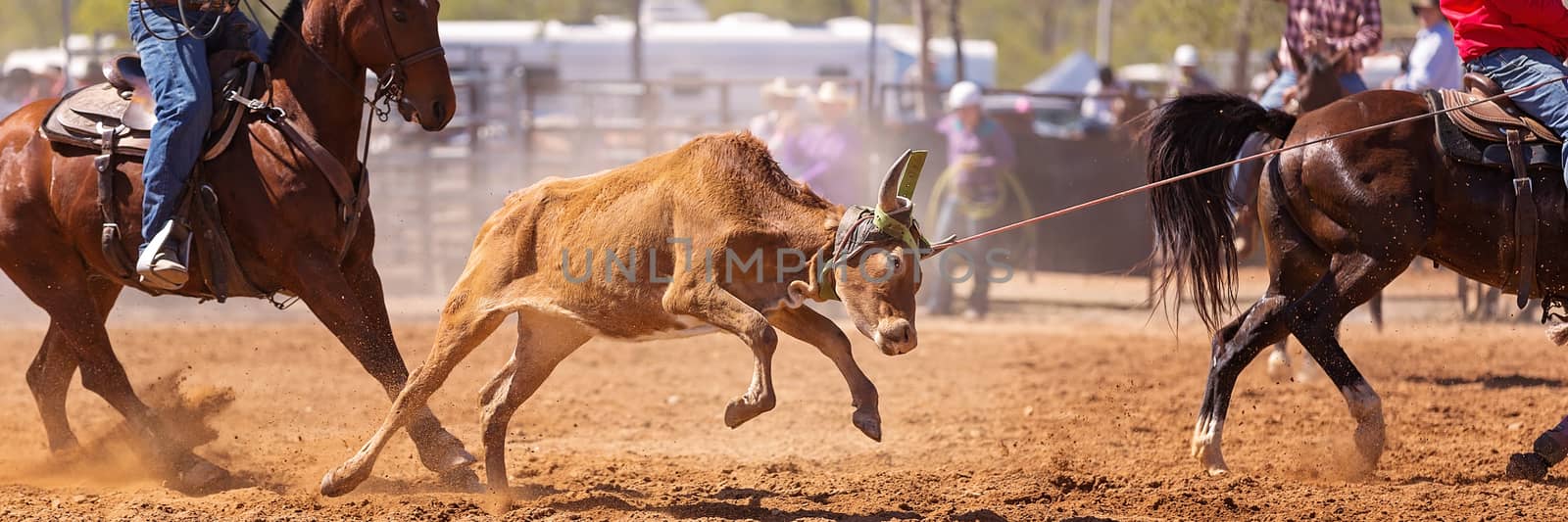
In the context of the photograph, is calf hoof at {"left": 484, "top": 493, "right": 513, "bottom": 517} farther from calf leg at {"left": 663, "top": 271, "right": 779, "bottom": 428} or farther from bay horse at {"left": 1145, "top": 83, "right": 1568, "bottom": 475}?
bay horse at {"left": 1145, "top": 83, "right": 1568, "bottom": 475}

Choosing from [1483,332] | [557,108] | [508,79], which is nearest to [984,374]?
[1483,332]

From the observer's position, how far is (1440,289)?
1395cm

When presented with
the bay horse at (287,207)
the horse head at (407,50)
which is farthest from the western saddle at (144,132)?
the horse head at (407,50)

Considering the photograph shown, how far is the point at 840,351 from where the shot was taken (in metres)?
5.05

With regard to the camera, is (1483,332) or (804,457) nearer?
(804,457)

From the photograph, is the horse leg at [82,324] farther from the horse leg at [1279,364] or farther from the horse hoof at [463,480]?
the horse leg at [1279,364]

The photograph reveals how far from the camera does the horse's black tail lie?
6238 millimetres

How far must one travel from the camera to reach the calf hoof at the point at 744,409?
16.0 ft

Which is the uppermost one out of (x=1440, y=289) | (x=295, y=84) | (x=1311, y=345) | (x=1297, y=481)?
(x=295, y=84)

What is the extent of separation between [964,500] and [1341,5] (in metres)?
4.92

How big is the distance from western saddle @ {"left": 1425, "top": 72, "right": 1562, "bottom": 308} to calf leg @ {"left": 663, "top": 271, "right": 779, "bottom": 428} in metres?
2.89

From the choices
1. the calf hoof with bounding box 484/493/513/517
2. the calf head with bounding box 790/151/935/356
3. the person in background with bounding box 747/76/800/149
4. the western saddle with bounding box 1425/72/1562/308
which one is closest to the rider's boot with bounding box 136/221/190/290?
the calf hoof with bounding box 484/493/513/517

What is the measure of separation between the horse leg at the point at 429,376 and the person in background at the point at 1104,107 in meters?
8.76

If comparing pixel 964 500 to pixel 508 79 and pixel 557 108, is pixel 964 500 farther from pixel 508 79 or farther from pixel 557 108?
pixel 557 108
